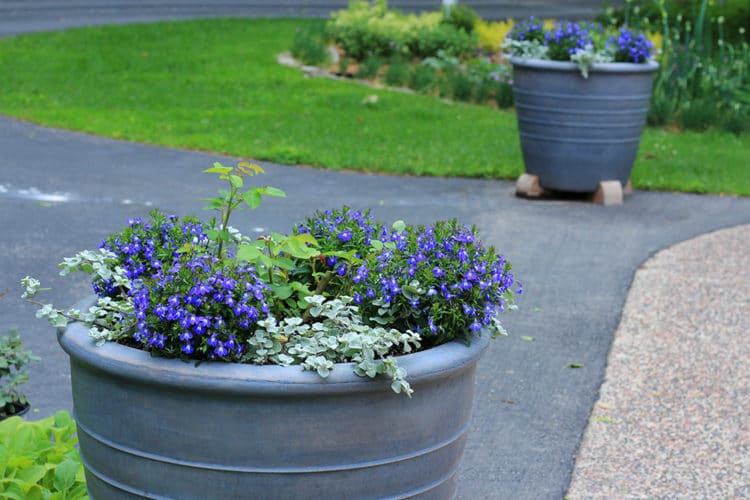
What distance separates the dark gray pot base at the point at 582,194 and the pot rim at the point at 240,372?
220 inches

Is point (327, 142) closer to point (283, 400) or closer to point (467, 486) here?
point (467, 486)

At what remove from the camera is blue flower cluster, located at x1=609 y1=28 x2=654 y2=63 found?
7594 mm

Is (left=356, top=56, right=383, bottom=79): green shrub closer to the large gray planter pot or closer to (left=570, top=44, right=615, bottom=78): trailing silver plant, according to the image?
(left=570, top=44, right=615, bottom=78): trailing silver plant

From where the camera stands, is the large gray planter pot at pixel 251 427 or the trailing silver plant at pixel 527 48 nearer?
the large gray planter pot at pixel 251 427

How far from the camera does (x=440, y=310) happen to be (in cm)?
249

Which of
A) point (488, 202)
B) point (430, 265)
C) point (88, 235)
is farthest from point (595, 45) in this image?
point (430, 265)

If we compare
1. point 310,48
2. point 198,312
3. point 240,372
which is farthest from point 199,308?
point 310,48

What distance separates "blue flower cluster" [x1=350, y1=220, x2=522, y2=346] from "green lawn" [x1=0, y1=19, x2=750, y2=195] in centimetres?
612

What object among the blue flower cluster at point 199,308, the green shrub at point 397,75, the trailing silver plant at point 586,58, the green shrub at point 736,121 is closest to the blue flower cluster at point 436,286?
the blue flower cluster at point 199,308

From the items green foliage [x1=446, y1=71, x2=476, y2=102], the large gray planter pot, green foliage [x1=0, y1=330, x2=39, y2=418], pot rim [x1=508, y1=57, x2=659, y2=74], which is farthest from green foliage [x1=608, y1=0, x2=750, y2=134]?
the large gray planter pot

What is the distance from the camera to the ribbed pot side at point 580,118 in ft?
24.6

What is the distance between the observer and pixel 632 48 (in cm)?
758

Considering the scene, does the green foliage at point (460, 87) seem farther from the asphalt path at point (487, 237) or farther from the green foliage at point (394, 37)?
the asphalt path at point (487, 237)

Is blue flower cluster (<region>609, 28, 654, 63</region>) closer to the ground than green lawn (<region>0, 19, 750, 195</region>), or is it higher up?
higher up
